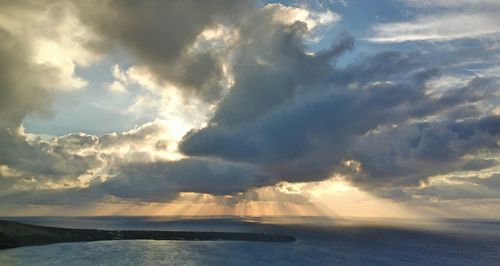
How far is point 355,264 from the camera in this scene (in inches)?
6452

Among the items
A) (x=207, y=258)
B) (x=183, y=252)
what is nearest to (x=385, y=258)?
(x=207, y=258)

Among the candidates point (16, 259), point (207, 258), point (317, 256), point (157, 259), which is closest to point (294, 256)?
point (317, 256)

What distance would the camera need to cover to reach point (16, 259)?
472 feet

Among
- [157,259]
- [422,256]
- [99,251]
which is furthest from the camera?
[422,256]

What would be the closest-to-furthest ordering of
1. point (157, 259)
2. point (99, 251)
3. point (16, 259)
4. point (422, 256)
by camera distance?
point (16, 259) < point (157, 259) < point (99, 251) < point (422, 256)

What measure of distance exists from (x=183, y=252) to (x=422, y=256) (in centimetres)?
11971

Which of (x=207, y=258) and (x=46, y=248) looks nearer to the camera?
(x=207, y=258)

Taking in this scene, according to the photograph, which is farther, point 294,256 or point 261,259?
point 294,256

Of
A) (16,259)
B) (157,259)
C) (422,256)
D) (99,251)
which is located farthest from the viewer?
(422,256)

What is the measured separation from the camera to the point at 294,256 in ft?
600

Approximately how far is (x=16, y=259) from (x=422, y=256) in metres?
182

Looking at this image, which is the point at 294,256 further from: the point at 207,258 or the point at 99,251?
the point at 99,251

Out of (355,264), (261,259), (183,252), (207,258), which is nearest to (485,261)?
(355,264)

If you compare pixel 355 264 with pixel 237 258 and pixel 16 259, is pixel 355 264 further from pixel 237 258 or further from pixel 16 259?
pixel 16 259
